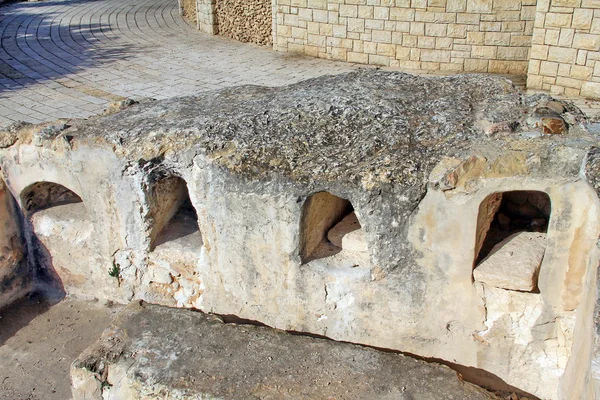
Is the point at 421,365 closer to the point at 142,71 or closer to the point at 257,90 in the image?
the point at 257,90

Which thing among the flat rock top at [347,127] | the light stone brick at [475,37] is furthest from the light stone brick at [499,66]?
the flat rock top at [347,127]

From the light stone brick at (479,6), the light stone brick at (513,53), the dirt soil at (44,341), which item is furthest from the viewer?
the light stone brick at (513,53)

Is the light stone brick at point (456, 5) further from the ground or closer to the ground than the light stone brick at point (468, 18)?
further from the ground

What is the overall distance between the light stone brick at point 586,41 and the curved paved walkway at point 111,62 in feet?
13.0

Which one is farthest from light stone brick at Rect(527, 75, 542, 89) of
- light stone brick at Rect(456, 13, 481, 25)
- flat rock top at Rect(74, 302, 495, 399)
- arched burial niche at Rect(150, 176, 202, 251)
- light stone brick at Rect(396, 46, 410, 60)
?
flat rock top at Rect(74, 302, 495, 399)

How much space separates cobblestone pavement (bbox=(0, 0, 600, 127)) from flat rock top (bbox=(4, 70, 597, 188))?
5.13m

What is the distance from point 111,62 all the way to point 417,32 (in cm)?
581

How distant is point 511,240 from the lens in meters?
4.43

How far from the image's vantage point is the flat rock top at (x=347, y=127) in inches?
169

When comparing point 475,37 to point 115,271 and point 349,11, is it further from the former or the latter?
point 115,271

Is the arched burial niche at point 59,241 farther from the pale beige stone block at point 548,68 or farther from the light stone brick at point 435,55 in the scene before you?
the light stone brick at point 435,55

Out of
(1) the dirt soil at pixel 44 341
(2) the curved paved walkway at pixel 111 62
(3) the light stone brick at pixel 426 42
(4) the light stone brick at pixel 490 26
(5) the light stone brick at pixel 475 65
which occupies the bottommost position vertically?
(1) the dirt soil at pixel 44 341

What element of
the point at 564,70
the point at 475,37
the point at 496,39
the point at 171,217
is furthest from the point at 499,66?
the point at 171,217

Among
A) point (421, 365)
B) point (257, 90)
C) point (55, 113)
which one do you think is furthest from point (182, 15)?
point (421, 365)
